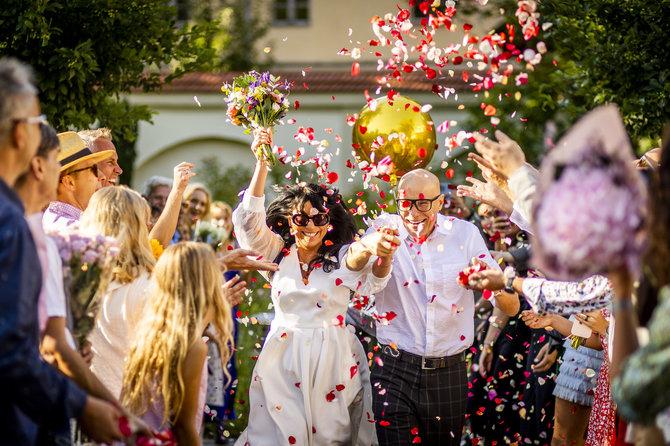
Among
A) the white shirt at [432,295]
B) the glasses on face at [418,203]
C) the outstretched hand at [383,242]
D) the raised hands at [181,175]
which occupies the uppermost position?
the raised hands at [181,175]

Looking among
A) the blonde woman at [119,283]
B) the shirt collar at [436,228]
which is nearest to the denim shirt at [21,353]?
the blonde woman at [119,283]

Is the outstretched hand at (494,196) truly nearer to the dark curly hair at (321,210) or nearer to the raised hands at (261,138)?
the dark curly hair at (321,210)

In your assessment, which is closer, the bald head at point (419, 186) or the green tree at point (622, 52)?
the bald head at point (419, 186)

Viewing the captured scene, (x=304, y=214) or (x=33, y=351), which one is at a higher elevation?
(x=304, y=214)

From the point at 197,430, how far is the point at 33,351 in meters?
1.23

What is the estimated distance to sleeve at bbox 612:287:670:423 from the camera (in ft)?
8.21

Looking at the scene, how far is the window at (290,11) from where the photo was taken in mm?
25828

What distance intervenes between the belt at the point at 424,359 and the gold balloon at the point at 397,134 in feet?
3.84

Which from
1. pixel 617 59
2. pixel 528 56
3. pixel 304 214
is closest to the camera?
pixel 528 56

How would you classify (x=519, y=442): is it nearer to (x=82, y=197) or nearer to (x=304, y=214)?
(x=304, y=214)

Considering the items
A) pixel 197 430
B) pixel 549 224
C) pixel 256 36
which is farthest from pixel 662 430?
pixel 256 36

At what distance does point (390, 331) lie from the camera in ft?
17.9

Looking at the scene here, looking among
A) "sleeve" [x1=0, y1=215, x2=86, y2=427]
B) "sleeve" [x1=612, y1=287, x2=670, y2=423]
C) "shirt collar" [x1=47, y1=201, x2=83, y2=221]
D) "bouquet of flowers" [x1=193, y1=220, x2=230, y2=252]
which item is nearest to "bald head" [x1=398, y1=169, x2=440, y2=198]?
"shirt collar" [x1=47, y1=201, x2=83, y2=221]

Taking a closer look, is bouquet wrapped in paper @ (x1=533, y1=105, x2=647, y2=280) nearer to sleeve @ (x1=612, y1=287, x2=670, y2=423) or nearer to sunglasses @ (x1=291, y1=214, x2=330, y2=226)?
sleeve @ (x1=612, y1=287, x2=670, y2=423)
